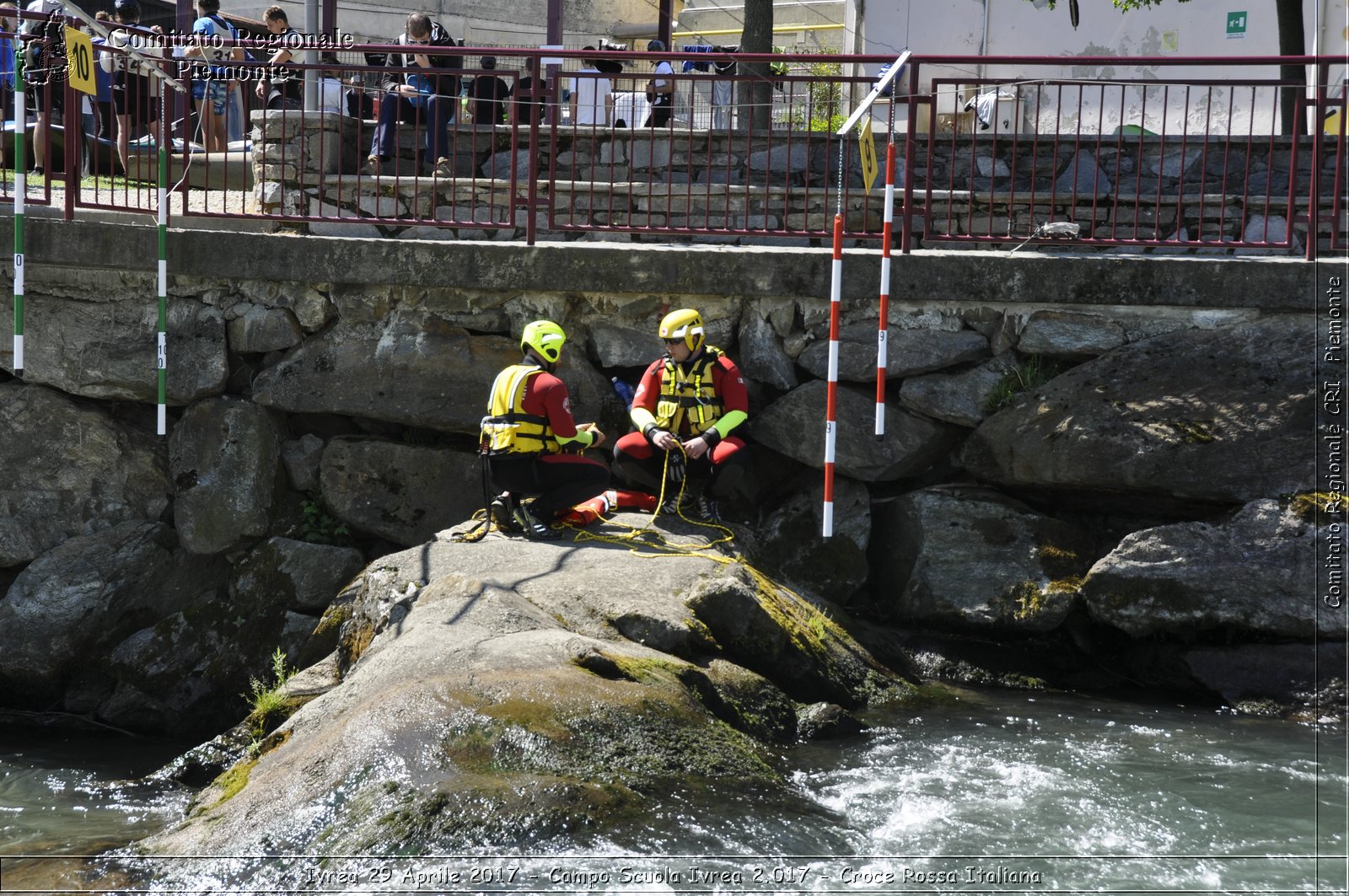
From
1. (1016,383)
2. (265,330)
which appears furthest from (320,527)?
(1016,383)

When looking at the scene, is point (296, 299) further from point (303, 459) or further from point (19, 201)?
point (19, 201)

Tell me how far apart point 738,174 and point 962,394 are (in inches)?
123

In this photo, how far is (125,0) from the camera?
414 inches

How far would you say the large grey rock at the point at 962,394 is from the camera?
25.2 feet

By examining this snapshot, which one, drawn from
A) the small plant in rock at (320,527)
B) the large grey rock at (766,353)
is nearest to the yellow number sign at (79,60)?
the small plant in rock at (320,527)

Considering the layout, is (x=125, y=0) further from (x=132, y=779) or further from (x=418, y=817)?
(x=418, y=817)

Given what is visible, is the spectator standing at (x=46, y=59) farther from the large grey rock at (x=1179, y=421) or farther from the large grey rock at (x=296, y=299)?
the large grey rock at (x=1179, y=421)

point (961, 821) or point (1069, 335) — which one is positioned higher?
point (1069, 335)

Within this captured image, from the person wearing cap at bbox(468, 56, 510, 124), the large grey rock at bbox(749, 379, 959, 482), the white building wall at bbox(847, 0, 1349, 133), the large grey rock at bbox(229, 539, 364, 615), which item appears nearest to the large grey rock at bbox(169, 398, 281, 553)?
the large grey rock at bbox(229, 539, 364, 615)

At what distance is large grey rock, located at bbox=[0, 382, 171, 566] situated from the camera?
8352 millimetres

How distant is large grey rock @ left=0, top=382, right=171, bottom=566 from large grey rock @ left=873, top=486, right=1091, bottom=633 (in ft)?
16.0

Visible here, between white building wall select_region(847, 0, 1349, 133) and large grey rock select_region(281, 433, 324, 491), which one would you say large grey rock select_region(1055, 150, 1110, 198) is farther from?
large grey rock select_region(281, 433, 324, 491)

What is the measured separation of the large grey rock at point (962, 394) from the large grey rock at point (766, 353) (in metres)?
0.76

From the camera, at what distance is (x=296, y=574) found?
8.14 meters
